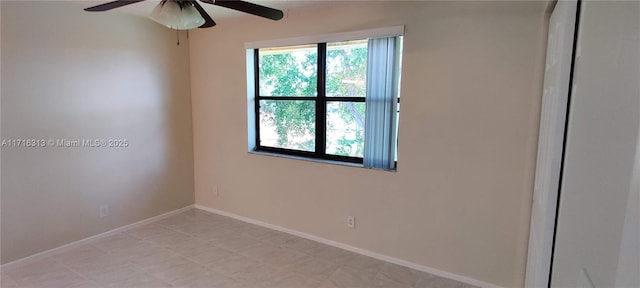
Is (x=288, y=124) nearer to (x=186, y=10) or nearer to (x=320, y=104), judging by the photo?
(x=320, y=104)

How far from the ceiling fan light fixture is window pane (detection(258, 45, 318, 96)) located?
5.20ft

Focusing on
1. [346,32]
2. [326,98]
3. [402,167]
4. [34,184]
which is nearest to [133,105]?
[34,184]

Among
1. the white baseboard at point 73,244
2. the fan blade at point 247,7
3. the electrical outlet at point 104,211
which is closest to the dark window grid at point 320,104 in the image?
the fan blade at point 247,7

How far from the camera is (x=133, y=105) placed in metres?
3.53

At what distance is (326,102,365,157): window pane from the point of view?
3.11 meters

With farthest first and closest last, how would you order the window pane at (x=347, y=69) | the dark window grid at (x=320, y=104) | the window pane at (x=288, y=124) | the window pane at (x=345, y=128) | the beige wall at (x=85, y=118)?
the window pane at (x=288, y=124) < the dark window grid at (x=320, y=104) < the window pane at (x=345, y=128) < the window pane at (x=347, y=69) < the beige wall at (x=85, y=118)

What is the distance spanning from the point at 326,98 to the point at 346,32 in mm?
698

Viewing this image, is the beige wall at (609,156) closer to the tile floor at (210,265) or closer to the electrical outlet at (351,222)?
the tile floor at (210,265)

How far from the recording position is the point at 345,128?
3.21 m

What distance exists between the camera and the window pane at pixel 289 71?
3346mm

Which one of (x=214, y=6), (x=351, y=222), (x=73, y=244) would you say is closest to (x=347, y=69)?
(x=214, y=6)

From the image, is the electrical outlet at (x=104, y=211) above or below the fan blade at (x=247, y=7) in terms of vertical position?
below

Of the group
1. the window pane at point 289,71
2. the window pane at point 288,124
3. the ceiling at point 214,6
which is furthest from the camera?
the window pane at point 288,124

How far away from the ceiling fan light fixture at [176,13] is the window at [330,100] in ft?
5.07
